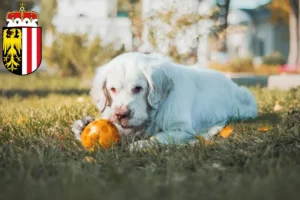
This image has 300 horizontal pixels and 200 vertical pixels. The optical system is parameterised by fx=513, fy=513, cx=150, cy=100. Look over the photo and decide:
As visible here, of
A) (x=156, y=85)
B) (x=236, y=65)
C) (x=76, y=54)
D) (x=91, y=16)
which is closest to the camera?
(x=156, y=85)

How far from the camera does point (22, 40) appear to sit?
7168 mm

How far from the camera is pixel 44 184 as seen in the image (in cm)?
287

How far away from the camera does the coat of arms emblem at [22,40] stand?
711 centimetres

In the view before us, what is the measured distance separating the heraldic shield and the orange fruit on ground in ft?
11.0

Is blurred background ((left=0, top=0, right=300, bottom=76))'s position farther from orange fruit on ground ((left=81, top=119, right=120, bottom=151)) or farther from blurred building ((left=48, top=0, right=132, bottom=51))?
orange fruit on ground ((left=81, top=119, right=120, bottom=151))

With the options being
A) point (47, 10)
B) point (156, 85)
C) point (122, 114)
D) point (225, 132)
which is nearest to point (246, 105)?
point (225, 132)

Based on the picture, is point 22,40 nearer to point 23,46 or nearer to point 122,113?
point 23,46

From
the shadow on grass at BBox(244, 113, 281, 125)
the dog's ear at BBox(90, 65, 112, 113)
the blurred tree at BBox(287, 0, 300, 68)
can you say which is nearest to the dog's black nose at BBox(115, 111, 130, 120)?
the dog's ear at BBox(90, 65, 112, 113)

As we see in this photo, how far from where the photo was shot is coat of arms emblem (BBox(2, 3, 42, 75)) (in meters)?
7.11

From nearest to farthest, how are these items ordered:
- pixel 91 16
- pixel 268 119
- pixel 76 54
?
pixel 268 119, pixel 76 54, pixel 91 16

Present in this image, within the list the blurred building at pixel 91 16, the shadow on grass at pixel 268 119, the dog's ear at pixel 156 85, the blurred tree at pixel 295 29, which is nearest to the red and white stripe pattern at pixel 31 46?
the dog's ear at pixel 156 85

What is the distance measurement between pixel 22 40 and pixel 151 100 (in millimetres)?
3427

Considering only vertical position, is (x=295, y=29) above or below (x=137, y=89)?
above

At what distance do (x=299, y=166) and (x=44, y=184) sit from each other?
1596 mm
